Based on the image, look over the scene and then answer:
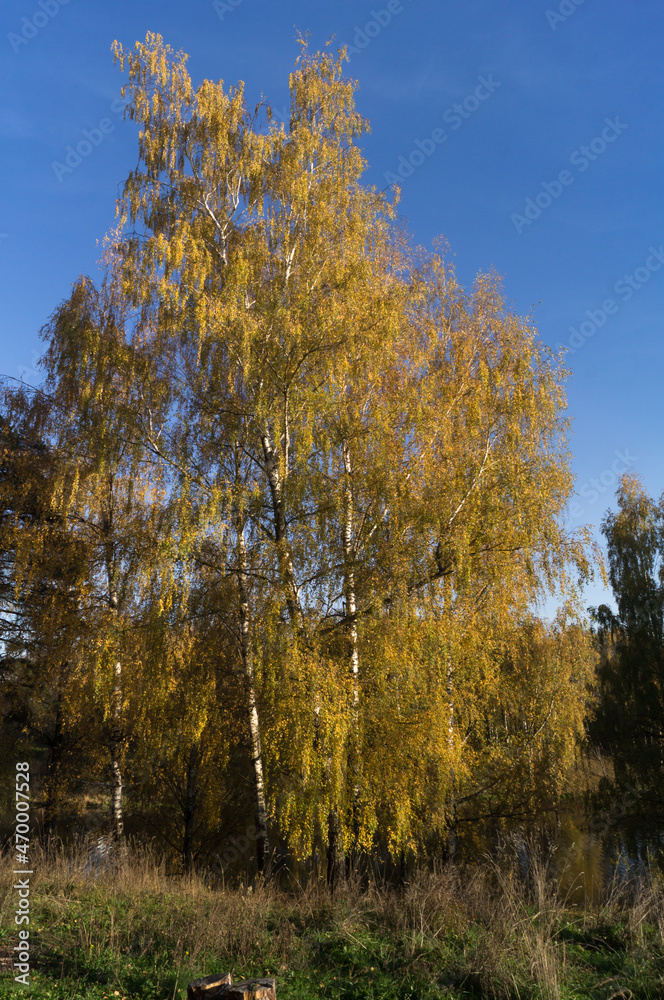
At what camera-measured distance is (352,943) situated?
5758mm

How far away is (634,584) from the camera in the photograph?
20328 mm

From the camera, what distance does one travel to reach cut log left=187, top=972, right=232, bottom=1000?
443cm

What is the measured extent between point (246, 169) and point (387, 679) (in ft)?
30.6

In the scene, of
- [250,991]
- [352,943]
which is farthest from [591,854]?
[250,991]

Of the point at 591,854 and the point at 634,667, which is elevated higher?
the point at 634,667

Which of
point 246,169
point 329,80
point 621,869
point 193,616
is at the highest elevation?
point 329,80

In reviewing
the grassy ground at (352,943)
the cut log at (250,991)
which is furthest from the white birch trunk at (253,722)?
the cut log at (250,991)

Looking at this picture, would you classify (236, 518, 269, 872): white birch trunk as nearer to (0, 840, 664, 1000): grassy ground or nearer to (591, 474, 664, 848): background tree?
(0, 840, 664, 1000): grassy ground

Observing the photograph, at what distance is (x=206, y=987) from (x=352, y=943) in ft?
5.95

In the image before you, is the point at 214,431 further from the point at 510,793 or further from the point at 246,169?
the point at 510,793

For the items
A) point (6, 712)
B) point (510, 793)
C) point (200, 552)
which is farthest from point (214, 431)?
point (510, 793)

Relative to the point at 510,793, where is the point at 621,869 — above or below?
below

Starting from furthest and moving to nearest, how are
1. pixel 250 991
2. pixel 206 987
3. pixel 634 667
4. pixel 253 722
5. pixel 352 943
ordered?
pixel 634 667 → pixel 253 722 → pixel 352 943 → pixel 206 987 → pixel 250 991

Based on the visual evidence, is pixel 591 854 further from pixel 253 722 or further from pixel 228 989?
pixel 228 989
